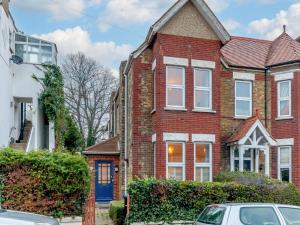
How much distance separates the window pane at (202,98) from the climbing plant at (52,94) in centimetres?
805

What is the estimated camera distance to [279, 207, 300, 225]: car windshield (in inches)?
364

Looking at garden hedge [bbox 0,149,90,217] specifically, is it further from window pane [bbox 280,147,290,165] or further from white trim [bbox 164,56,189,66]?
window pane [bbox 280,147,290,165]

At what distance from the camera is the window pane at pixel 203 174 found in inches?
688

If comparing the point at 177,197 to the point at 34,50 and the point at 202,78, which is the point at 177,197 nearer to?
the point at 202,78

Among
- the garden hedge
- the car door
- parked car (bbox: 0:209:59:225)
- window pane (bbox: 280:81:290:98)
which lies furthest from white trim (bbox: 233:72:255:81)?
parked car (bbox: 0:209:59:225)

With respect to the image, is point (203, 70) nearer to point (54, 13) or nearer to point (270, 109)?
point (270, 109)

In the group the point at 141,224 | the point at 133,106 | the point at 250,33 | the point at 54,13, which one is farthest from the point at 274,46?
the point at 141,224

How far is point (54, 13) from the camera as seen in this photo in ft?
61.4

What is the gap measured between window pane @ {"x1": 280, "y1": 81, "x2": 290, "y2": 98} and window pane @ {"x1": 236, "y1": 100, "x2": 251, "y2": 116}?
1625 mm

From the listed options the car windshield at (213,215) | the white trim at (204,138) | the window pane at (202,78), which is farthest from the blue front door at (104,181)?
the car windshield at (213,215)

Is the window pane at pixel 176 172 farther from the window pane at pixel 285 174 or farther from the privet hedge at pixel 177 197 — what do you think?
the window pane at pixel 285 174

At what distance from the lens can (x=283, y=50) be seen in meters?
20.4

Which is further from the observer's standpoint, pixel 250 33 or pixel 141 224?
pixel 250 33

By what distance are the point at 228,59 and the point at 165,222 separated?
9.26 meters
